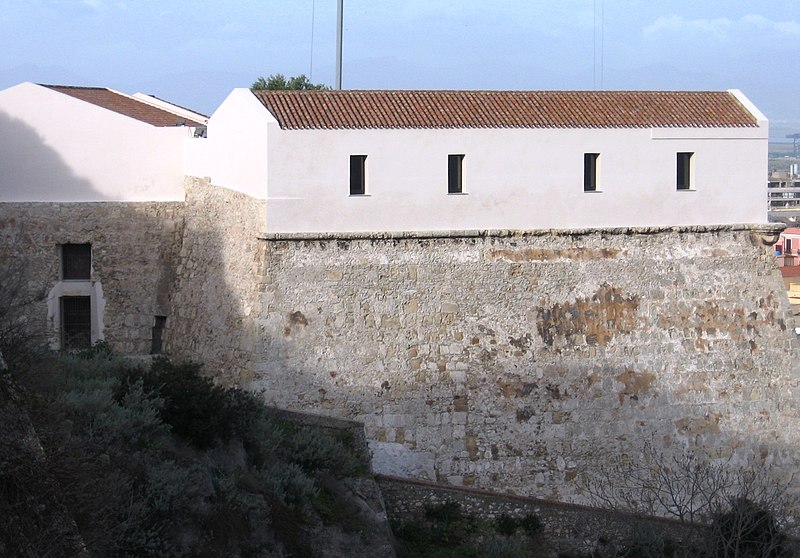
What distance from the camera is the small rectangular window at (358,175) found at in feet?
65.9

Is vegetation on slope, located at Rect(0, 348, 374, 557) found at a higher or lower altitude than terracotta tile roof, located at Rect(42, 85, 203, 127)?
lower

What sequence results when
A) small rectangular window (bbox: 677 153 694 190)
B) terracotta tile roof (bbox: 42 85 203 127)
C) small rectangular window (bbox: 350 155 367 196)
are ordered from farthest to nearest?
terracotta tile roof (bbox: 42 85 203 127) < small rectangular window (bbox: 677 153 694 190) < small rectangular window (bbox: 350 155 367 196)

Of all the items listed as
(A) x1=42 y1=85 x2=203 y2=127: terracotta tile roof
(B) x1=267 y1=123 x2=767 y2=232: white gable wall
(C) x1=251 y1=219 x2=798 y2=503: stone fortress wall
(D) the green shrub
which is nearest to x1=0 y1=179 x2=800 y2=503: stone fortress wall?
(C) x1=251 y1=219 x2=798 y2=503: stone fortress wall

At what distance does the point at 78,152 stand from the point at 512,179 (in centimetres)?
836

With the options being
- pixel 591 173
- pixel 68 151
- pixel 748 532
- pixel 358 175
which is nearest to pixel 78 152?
pixel 68 151

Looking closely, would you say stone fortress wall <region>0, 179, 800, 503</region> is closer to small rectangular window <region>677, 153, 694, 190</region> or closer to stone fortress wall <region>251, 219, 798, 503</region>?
stone fortress wall <region>251, 219, 798, 503</region>

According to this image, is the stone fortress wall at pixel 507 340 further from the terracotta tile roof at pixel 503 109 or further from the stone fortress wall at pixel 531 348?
the terracotta tile roof at pixel 503 109

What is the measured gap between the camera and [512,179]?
2072cm

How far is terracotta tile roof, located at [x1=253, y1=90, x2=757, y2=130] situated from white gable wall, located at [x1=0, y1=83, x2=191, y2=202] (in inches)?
157

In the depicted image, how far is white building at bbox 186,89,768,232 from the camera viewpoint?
19.9m

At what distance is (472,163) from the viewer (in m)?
20.5

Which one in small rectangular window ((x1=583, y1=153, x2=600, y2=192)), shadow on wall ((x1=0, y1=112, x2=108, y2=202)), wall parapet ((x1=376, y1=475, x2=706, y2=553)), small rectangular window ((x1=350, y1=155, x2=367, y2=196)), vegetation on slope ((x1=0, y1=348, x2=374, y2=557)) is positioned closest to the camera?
vegetation on slope ((x1=0, y1=348, x2=374, y2=557))

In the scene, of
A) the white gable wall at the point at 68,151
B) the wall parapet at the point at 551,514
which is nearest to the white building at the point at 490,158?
the white gable wall at the point at 68,151

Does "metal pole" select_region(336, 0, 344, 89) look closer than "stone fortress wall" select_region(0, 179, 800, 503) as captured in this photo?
No
